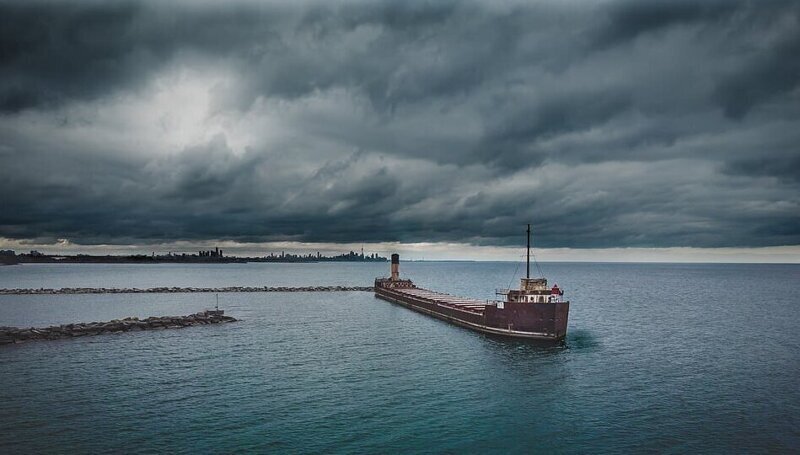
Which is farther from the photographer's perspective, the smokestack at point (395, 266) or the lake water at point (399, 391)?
the smokestack at point (395, 266)

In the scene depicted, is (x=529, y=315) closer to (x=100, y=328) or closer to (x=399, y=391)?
(x=399, y=391)

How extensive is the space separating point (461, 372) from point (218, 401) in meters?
25.7

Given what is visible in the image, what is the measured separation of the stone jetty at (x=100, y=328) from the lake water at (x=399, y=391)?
428 centimetres

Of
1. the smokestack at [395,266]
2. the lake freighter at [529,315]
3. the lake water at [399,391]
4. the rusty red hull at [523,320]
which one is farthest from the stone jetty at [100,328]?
the smokestack at [395,266]

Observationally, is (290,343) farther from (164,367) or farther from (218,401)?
(218,401)

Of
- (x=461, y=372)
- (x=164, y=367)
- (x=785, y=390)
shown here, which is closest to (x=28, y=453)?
(x=164, y=367)

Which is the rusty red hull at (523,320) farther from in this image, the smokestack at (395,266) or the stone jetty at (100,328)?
the smokestack at (395,266)

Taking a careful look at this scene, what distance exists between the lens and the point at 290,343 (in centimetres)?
7131

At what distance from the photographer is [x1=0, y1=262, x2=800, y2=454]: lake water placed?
3466cm

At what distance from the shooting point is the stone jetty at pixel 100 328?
70438 millimetres

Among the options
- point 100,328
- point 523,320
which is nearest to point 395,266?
point 523,320

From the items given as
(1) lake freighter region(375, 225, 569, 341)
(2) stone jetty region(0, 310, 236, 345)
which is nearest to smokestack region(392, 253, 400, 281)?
(2) stone jetty region(0, 310, 236, 345)

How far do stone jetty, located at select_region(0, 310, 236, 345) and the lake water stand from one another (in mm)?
4284

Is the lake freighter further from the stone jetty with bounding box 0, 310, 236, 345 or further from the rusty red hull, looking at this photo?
the stone jetty with bounding box 0, 310, 236, 345
